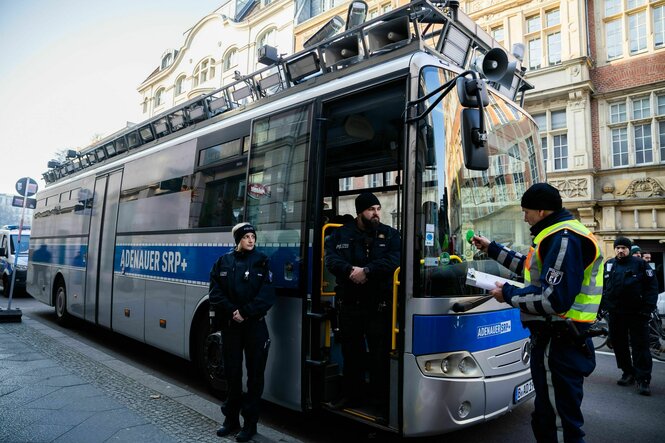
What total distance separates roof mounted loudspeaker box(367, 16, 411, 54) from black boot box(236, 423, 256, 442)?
3.43 metres

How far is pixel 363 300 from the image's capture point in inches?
160

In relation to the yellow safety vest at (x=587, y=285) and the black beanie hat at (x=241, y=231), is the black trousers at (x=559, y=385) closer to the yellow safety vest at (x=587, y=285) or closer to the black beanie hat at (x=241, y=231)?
the yellow safety vest at (x=587, y=285)

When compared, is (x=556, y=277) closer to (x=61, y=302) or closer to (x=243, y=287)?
(x=243, y=287)

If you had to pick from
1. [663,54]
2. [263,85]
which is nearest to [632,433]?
[263,85]

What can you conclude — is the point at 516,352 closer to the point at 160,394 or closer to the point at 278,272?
the point at 278,272

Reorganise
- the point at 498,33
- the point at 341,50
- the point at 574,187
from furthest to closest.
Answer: the point at 498,33 → the point at 574,187 → the point at 341,50

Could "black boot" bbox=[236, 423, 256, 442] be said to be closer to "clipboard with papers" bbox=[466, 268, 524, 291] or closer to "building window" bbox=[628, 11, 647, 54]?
"clipboard with papers" bbox=[466, 268, 524, 291]

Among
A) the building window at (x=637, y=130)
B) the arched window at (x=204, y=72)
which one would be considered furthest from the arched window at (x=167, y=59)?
the building window at (x=637, y=130)

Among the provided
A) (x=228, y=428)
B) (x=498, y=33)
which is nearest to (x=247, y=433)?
(x=228, y=428)

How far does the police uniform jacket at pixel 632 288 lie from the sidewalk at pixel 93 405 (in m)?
4.83

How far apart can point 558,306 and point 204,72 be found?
32369 mm

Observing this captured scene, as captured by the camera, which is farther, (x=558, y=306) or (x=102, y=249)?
(x=102, y=249)

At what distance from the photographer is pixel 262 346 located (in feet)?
13.8

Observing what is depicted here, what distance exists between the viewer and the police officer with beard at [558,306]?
2.93 metres
